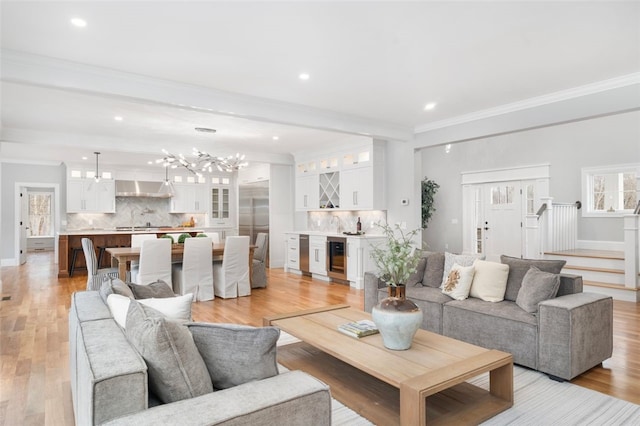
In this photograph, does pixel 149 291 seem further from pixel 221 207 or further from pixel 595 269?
pixel 221 207

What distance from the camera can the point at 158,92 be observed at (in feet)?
13.2

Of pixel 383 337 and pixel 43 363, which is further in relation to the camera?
pixel 43 363

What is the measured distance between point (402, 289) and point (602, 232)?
6.64 meters

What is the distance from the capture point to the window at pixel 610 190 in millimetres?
7016

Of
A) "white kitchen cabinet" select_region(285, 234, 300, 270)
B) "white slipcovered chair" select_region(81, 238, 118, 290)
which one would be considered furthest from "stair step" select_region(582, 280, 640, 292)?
"white slipcovered chair" select_region(81, 238, 118, 290)

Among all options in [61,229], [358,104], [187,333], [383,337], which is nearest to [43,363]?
[187,333]

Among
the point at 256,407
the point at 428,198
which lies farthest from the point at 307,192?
the point at 256,407

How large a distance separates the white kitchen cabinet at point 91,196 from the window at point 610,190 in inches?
432

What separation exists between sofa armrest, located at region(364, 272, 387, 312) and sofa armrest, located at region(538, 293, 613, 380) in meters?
1.66

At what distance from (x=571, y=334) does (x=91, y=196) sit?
10588 mm

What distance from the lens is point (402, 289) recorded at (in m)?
2.64

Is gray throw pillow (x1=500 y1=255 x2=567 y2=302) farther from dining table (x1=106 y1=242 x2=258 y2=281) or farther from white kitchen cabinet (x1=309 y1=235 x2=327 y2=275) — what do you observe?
white kitchen cabinet (x1=309 y1=235 x2=327 y2=275)

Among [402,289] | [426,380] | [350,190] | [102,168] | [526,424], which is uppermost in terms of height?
[102,168]

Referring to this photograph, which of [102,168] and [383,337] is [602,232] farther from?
[102,168]
